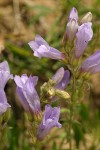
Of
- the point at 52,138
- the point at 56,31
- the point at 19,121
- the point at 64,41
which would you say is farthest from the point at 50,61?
the point at 64,41

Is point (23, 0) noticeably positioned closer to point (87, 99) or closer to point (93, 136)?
point (87, 99)

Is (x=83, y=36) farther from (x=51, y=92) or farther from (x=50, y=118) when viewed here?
(x=50, y=118)

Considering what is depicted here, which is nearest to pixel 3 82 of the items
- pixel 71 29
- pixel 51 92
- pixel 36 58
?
pixel 51 92

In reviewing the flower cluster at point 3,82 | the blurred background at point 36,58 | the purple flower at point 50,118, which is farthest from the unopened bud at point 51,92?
the blurred background at point 36,58

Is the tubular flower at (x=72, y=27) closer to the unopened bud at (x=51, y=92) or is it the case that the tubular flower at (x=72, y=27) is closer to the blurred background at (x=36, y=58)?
the unopened bud at (x=51, y=92)

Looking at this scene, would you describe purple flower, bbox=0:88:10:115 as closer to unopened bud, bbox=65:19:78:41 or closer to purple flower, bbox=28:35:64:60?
purple flower, bbox=28:35:64:60

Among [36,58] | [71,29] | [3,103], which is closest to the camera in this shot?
[3,103]
